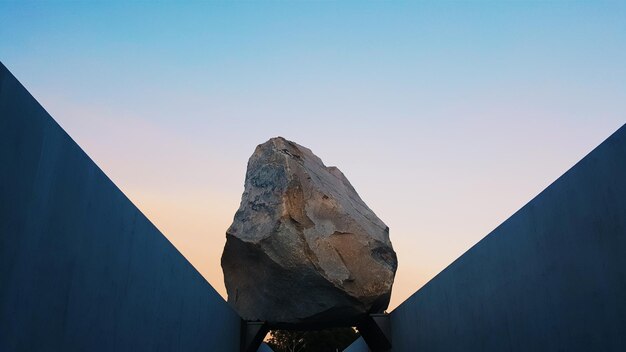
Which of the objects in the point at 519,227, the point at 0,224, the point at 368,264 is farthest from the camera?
the point at 368,264

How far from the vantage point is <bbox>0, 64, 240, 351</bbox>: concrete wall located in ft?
8.21

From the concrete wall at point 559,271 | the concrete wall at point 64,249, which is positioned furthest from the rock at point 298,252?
the concrete wall at point 64,249

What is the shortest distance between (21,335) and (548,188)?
147 inches

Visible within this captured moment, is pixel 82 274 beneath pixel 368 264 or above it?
beneath

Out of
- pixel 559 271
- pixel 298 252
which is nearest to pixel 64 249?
pixel 559 271

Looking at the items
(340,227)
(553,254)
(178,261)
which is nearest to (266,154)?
(340,227)

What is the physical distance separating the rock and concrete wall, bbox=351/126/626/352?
2.55m

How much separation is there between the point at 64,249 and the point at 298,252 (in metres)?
5.56

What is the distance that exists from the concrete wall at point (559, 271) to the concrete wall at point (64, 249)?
3258 millimetres

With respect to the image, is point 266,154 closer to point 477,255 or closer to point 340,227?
point 340,227

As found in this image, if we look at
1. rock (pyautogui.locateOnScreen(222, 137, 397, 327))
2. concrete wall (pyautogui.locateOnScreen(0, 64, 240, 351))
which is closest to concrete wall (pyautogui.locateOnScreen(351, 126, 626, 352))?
rock (pyautogui.locateOnScreen(222, 137, 397, 327))

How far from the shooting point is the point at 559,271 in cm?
402

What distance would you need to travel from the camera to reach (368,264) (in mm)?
8891

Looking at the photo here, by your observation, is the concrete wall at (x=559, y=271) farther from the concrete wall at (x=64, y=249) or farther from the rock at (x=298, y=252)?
the concrete wall at (x=64, y=249)
